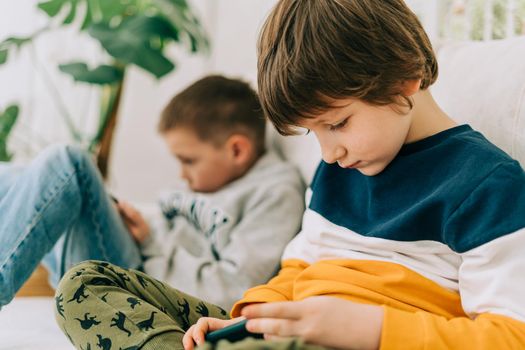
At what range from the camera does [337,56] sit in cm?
84

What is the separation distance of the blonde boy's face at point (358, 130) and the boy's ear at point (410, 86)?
30 mm

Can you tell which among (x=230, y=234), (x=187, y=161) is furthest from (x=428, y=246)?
(x=187, y=161)

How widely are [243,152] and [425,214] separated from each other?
79cm

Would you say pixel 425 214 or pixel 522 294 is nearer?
pixel 522 294

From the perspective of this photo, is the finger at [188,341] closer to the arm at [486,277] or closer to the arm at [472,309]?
the arm at [472,309]

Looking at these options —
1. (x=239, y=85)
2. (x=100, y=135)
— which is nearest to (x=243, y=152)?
(x=239, y=85)

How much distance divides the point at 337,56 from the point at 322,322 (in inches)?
13.3

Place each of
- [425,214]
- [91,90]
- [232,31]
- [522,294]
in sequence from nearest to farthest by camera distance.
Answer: [522,294] < [425,214] < [91,90] < [232,31]

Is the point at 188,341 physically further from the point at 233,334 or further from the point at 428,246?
the point at 428,246

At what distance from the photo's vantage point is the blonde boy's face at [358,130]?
2.85ft

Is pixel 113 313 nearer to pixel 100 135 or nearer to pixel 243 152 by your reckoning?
pixel 243 152

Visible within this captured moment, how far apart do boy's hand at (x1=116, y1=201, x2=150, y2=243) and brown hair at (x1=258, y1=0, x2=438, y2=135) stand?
2.36ft

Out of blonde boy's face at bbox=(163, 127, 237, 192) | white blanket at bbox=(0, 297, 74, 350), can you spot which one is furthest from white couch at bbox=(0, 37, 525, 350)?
blonde boy's face at bbox=(163, 127, 237, 192)

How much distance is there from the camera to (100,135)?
2029mm
